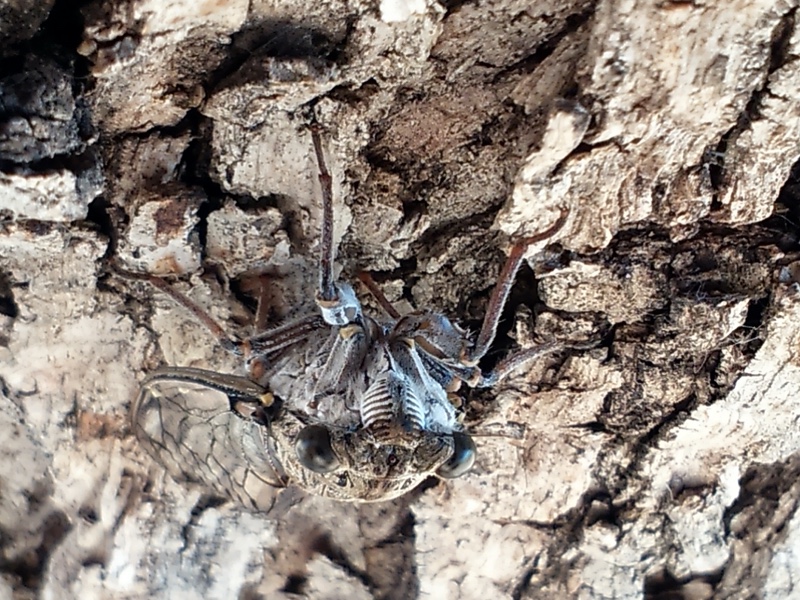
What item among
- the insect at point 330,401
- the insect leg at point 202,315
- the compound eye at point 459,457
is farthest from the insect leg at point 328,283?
the compound eye at point 459,457

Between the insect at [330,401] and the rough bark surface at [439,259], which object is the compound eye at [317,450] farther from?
the rough bark surface at [439,259]

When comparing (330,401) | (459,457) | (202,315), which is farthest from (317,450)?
(202,315)

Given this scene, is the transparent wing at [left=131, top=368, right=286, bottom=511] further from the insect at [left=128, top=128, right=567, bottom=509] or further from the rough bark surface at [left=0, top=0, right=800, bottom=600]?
the rough bark surface at [left=0, top=0, right=800, bottom=600]

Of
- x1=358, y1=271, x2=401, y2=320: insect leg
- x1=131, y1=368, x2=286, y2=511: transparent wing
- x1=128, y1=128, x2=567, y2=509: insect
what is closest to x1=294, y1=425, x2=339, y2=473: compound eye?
x1=128, y1=128, x2=567, y2=509: insect

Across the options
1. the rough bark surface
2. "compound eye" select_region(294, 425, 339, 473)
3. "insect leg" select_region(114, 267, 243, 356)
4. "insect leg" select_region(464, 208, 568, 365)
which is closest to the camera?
the rough bark surface

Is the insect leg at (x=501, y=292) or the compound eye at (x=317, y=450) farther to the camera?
the compound eye at (x=317, y=450)

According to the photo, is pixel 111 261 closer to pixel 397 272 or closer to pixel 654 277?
pixel 397 272
